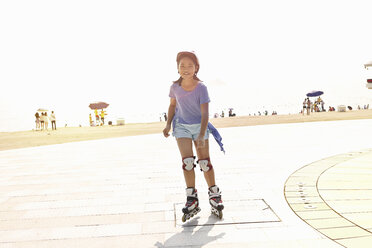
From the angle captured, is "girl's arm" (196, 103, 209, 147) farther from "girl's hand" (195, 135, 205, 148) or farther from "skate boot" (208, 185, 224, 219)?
"skate boot" (208, 185, 224, 219)

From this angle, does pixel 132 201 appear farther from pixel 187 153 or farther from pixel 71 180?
pixel 71 180

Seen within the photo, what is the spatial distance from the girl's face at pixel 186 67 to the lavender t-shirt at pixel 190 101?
145mm

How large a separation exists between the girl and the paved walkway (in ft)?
0.64

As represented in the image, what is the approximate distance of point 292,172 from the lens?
5691mm

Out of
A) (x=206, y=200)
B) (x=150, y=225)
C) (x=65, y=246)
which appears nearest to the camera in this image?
(x=65, y=246)

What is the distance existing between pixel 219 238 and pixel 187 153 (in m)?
0.95

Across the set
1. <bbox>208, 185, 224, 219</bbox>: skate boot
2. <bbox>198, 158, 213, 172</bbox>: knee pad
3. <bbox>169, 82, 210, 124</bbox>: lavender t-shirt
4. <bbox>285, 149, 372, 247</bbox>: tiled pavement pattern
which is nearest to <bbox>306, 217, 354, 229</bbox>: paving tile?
<bbox>285, 149, 372, 247</bbox>: tiled pavement pattern

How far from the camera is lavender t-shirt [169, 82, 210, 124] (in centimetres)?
357

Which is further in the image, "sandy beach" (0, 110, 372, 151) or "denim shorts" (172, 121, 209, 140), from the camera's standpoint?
"sandy beach" (0, 110, 372, 151)

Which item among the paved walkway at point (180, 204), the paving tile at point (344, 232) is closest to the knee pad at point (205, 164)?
the paved walkway at point (180, 204)

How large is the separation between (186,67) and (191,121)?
544 mm

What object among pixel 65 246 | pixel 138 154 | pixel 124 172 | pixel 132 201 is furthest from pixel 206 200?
pixel 138 154

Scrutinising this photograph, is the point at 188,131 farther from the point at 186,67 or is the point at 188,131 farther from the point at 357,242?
the point at 357,242

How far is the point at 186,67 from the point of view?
139 inches
